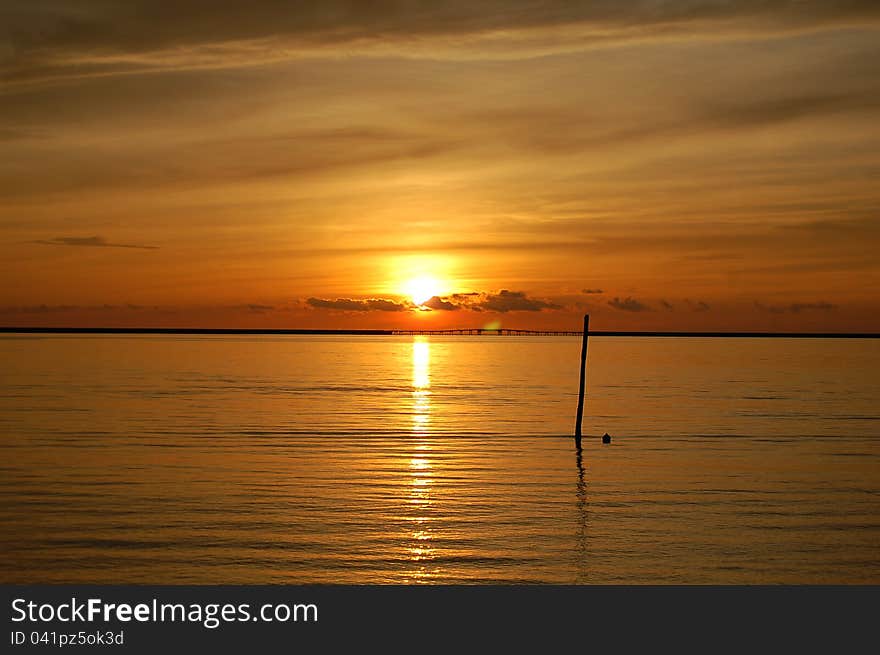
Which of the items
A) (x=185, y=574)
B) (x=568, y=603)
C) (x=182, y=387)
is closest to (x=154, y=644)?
(x=185, y=574)

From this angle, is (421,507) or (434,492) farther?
(434,492)

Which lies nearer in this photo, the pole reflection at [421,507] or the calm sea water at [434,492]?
the pole reflection at [421,507]

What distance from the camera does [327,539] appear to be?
2583 cm

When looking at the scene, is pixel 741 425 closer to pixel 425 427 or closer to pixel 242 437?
pixel 425 427

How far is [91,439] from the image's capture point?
46719 millimetres

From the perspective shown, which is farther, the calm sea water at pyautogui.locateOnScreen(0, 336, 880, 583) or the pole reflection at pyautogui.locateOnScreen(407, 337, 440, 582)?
the calm sea water at pyautogui.locateOnScreen(0, 336, 880, 583)

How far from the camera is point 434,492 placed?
32625 millimetres

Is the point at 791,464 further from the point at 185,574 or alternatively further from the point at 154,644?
the point at 154,644

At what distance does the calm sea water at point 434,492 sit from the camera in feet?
76.9

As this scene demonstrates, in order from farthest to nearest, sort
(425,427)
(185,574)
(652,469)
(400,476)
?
1. (425,427)
2. (652,469)
3. (400,476)
4. (185,574)

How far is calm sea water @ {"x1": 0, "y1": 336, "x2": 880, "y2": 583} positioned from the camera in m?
23.4

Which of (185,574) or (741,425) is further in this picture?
(741,425)

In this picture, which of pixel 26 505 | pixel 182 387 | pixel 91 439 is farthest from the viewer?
pixel 182 387

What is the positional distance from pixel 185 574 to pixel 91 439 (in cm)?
2657
